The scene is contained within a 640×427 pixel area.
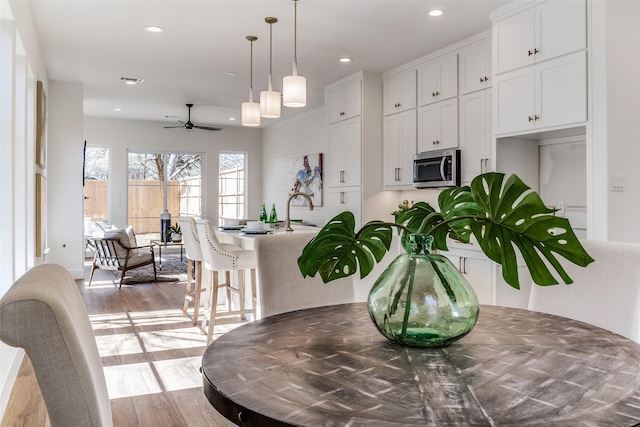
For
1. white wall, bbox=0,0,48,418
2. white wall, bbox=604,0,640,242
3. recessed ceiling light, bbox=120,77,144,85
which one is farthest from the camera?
recessed ceiling light, bbox=120,77,144,85

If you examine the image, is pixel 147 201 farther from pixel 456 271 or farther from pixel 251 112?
pixel 456 271

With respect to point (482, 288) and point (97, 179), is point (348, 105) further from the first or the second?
point (97, 179)

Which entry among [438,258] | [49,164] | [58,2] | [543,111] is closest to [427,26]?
[543,111]

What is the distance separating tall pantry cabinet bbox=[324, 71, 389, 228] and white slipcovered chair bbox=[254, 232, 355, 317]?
3.52 meters

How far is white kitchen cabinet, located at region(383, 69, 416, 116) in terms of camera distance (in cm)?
530

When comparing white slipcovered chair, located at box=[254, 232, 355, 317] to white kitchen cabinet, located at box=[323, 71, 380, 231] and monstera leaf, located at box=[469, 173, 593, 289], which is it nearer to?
monstera leaf, located at box=[469, 173, 593, 289]

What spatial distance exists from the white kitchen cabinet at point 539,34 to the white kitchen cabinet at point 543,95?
0.07 meters

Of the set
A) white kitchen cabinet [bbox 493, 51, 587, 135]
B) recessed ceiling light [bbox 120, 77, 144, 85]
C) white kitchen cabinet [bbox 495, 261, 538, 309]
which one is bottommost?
white kitchen cabinet [bbox 495, 261, 538, 309]

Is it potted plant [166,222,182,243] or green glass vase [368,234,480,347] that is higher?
green glass vase [368,234,480,347]

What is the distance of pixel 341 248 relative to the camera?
1.55m

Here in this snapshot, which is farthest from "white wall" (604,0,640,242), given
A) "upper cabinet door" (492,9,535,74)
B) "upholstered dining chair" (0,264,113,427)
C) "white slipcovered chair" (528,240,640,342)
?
"upholstered dining chair" (0,264,113,427)

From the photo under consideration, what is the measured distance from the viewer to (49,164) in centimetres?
647

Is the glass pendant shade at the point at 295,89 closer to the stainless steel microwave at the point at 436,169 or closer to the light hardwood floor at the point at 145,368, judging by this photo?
the stainless steel microwave at the point at 436,169

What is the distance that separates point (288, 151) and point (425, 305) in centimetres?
799
